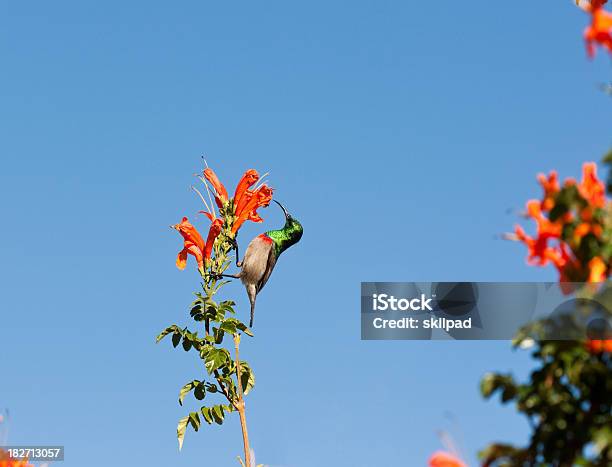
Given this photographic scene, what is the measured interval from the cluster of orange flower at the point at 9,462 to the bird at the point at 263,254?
2.93 meters

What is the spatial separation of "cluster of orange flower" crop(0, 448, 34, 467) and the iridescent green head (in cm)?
362

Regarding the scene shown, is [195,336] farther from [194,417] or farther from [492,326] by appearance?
[492,326]

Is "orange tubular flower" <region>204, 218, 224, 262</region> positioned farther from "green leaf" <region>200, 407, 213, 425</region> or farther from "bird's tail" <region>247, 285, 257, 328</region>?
"green leaf" <region>200, 407, 213, 425</region>

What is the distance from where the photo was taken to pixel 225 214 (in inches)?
337

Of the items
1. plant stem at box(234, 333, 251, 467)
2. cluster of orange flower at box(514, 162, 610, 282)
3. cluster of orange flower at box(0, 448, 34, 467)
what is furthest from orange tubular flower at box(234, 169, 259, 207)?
cluster of orange flower at box(514, 162, 610, 282)

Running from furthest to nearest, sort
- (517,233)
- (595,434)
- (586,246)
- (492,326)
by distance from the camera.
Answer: (492,326), (517,233), (586,246), (595,434)

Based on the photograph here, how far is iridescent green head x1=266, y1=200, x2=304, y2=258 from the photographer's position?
888 centimetres

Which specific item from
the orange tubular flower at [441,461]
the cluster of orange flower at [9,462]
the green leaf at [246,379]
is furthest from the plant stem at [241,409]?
the orange tubular flower at [441,461]

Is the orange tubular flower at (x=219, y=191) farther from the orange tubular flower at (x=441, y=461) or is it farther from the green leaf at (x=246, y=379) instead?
the orange tubular flower at (x=441, y=461)

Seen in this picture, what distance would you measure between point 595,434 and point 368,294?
3408mm

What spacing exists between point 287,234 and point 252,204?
50 centimetres

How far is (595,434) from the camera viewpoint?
10.4 ft

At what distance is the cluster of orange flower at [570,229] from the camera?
336 cm

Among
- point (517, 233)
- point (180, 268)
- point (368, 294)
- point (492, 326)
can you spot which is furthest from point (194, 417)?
point (517, 233)
